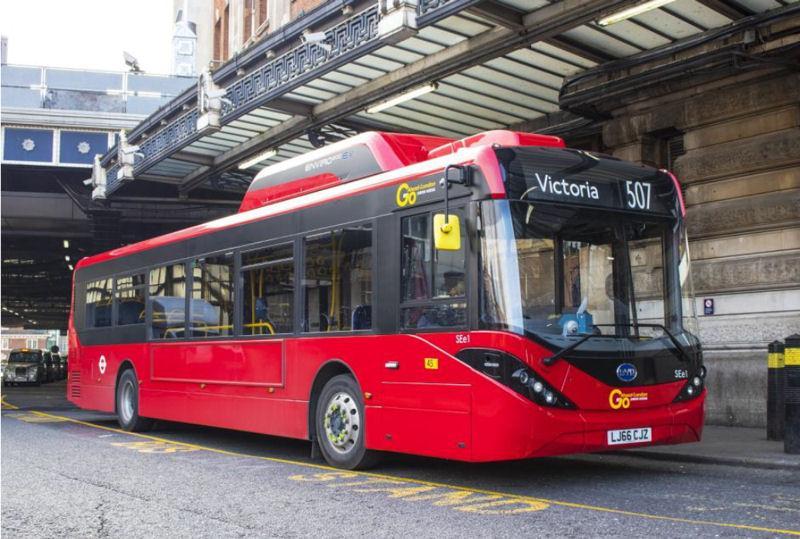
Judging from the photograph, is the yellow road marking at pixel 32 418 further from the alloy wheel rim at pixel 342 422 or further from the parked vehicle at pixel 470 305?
the alloy wheel rim at pixel 342 422

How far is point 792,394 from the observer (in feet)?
34.6

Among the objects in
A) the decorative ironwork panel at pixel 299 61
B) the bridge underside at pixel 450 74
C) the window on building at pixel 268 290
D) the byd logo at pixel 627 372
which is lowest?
the byd logo at pixel 627 372

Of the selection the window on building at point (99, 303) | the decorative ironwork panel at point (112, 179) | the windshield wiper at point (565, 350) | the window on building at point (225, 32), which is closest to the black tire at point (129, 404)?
the window on building at point (99, 303)

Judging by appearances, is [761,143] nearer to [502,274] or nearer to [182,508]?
[502,274]

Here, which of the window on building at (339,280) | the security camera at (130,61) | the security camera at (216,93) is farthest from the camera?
the security camera at (130,61)

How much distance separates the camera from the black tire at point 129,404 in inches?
598

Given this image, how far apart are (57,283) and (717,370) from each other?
4788 centimetres

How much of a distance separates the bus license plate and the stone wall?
560 cm

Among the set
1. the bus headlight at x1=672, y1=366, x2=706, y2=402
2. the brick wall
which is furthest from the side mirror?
the brick wall

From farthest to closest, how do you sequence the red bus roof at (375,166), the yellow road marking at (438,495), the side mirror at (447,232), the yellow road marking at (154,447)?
the yellow road marking at (154,447), the red bus roof at (375,166), the side mirror at (447,232), the yellow road marking at (438,495)

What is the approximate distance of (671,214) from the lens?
30.6 feet

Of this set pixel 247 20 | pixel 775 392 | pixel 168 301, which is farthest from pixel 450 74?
pixel 247 20

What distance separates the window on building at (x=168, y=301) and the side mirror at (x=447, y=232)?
629 cm

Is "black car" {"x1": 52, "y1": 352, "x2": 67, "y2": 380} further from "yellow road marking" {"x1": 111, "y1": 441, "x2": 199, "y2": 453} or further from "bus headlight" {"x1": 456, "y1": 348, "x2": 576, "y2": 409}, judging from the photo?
"bus headlight" {"x1": 456, "y1": 348, "x2": 576, "y2": 409}
